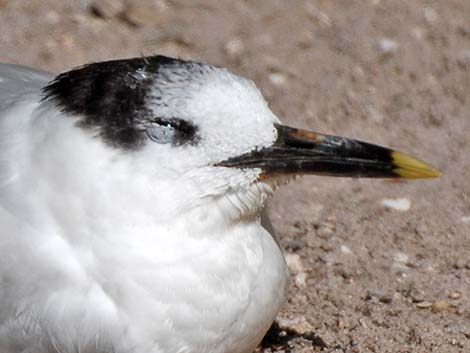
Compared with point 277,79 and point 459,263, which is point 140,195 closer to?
point 459,263

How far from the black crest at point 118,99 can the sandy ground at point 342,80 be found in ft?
3.74

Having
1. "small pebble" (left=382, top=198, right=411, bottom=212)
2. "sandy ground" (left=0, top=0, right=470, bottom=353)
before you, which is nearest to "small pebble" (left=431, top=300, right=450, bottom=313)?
"sandy ground" (left=0, top=0, right=470, bottom=353)

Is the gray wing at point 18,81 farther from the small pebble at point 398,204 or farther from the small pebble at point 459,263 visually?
the small pebble at point 459,263

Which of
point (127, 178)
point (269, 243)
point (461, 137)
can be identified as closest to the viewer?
point (127, 178)

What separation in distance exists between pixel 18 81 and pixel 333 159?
95 cm

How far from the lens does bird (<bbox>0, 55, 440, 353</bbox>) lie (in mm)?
2502

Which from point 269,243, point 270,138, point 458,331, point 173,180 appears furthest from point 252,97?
point 458,331

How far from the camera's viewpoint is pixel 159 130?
2.49m

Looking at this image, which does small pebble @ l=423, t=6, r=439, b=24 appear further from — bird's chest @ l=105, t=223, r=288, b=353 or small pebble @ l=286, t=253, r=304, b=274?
bird's chest @ l=105, t=223, r=288, b=353

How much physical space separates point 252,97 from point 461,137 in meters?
1.88

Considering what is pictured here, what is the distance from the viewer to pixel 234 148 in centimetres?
254

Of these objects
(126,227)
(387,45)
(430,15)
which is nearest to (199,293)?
(126,227)

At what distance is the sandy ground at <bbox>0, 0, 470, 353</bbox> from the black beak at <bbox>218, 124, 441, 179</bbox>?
0.82 meters

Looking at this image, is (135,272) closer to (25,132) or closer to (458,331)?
(25,132)
